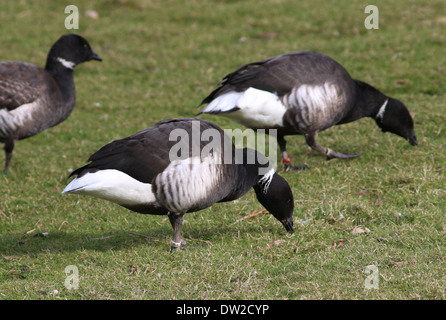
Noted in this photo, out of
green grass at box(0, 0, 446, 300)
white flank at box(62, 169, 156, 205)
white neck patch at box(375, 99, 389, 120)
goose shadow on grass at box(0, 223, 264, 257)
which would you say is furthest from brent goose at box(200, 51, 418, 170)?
white flank at box(62, 169, 156, 205)

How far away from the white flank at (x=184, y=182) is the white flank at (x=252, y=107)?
6.98 ft

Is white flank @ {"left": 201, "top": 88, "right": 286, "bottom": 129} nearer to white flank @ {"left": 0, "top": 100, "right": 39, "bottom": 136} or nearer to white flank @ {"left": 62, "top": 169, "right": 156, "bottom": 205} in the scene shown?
white flank @ {"left": 62, "top": 169, "right": 156, "bottom": 205}

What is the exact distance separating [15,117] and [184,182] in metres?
3.99

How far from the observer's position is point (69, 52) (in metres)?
9.48

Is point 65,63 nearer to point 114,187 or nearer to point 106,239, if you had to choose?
point 106,239

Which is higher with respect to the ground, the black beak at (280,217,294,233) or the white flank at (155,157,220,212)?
the white flank at (155,157,220,212)

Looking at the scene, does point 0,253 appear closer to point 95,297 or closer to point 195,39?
point 95,297

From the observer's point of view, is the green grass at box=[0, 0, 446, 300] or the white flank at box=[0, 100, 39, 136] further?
the white flank at box=[0, 100, 39, 136]

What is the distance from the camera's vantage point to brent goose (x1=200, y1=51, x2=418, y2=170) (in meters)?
7.90

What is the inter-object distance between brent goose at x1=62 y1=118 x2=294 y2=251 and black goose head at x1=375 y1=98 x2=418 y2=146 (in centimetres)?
345

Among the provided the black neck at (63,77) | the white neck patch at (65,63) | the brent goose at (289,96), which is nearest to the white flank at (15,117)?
the black neck at (63,77)

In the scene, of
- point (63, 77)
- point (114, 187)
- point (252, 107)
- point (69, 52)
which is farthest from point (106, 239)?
point (69, 52)

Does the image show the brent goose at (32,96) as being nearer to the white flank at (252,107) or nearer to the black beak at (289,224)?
the white flank at (252,107)

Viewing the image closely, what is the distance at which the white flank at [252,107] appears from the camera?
25.6 ft
